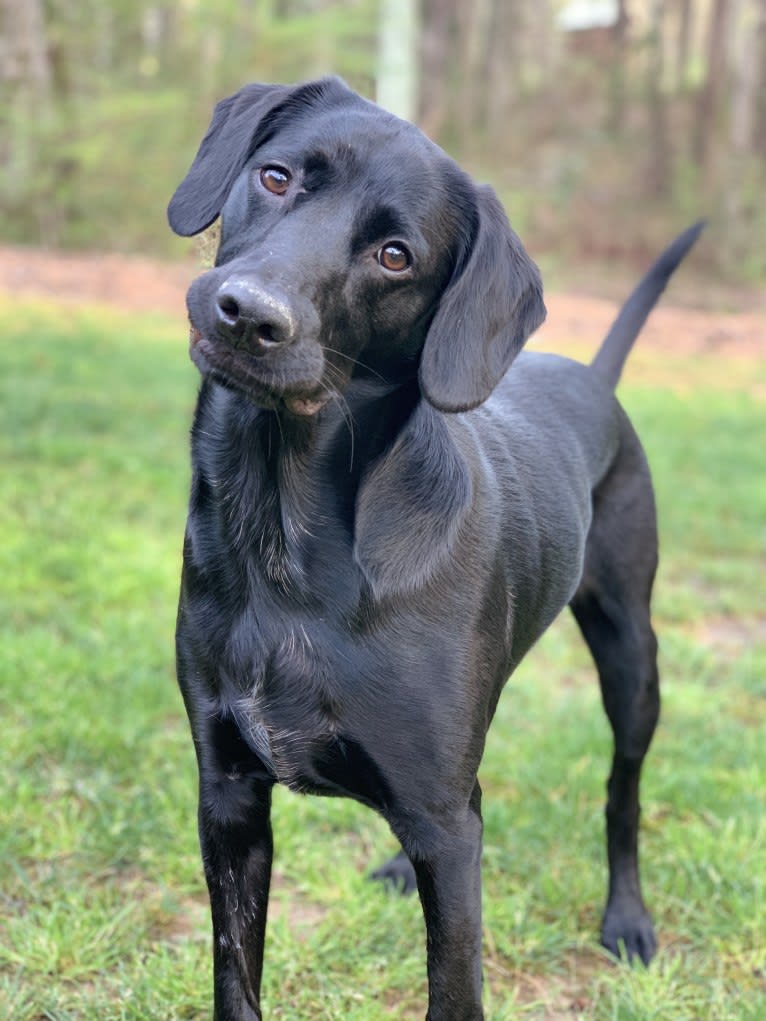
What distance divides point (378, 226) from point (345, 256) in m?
0.11

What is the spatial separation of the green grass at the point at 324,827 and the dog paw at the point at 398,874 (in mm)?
88

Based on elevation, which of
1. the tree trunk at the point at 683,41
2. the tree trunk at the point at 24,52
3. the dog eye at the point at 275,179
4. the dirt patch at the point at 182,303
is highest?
the dog eye at the point at 275,179

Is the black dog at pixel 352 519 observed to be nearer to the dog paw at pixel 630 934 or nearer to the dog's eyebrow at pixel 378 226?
the dog's eyebrow at pixel 378 226

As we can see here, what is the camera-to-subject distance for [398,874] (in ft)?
10.6

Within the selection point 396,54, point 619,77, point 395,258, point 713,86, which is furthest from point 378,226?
point 619,77

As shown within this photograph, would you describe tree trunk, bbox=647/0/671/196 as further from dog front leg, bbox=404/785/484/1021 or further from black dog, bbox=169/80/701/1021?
dog front leg, bbox=404/785/484/1021

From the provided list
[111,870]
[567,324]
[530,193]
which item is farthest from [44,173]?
[111,870]

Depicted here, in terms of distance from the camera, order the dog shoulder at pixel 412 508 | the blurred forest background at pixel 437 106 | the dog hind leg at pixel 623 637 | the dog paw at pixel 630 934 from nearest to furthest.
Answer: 1. the dog shoulder at pixel 412 508
2. the dog paw at pixel 630 934
3. the dog hind leg at pixel 623 637
4. the blurred forest background at pixel 437 106

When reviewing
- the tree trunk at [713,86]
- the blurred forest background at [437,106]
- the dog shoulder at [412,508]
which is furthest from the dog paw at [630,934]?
the tree trunk at [713,86]

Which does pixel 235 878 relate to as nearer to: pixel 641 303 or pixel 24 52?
pixel 641 303

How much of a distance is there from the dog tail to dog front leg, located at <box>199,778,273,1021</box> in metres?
1.83

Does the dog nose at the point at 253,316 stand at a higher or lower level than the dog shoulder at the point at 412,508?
higher

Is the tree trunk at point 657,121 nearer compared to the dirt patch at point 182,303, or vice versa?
the dirt patch at point 182,303

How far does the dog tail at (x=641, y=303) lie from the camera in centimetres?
354
